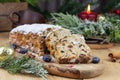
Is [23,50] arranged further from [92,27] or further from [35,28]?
[92,27]

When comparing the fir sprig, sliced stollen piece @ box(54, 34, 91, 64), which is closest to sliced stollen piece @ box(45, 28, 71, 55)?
sliced stollen piece @ box(54, 34, 91, 64)

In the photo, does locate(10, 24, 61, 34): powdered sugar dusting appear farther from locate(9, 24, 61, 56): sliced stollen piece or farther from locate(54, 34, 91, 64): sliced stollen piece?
locate(54, 34, 91, 64): sliced stollen piece

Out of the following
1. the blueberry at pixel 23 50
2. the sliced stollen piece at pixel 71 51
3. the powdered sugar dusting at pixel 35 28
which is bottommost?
the blueberry at pixel 23 50

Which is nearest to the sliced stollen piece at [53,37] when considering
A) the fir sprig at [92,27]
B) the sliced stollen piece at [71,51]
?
the sliced stollen piece at [71,51]

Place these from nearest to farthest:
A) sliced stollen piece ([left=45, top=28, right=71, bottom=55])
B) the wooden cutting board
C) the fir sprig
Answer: the wooden cutting board, sliced stollen piece ([left=45, top=28, right=71, bottom=55]), the fir sprig

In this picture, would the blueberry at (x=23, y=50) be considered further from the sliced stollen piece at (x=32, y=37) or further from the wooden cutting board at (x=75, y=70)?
the wooden cutting board at (x=75, y=70)
